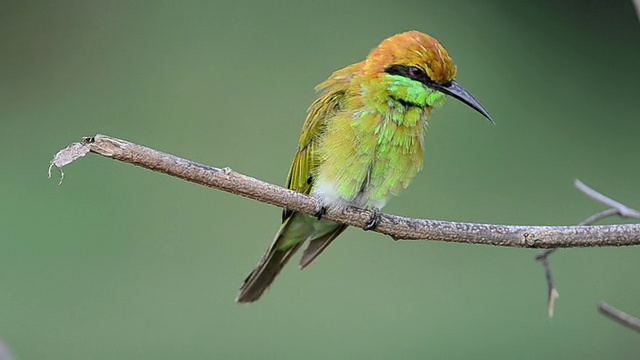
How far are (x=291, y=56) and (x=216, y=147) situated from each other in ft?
1.31

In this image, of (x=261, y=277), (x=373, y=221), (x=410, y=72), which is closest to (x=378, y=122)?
(x=410, y=72)

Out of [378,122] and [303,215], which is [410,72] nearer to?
[378,122]

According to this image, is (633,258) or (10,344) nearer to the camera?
(10,344)

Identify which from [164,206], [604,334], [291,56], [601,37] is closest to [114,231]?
[164,206]

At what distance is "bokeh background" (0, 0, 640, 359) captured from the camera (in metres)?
2.62

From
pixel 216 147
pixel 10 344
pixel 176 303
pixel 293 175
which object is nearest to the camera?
pixel 293 175

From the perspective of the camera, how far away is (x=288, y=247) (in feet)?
6.38

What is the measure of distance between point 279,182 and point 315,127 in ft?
3.30

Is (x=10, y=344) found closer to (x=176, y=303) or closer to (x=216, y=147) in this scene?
(x=176, y=303)

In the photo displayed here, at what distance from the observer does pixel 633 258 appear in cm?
278

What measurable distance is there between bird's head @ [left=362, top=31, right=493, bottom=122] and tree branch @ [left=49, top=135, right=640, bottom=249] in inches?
11.9

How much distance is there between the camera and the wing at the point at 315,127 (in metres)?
1.78

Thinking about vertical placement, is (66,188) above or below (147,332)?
above

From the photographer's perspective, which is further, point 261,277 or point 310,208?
point 261,277
